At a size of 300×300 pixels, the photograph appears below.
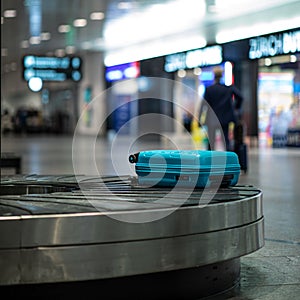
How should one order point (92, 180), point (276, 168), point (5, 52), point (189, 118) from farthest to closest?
point (5, 52)
point (189, 118)
point (276, 168)
point (92, 180)

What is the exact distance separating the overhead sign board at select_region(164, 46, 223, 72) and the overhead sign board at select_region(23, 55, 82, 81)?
3.37 meters

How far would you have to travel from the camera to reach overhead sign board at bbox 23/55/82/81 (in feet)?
66.2

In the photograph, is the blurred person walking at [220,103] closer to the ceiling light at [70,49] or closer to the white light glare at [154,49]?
the white light glare at [154,49]

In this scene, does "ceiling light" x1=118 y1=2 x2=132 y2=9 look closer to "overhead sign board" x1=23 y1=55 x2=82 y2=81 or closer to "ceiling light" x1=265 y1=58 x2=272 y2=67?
"overhead sign board" x1=23 y1=55 x2=82 y2=81

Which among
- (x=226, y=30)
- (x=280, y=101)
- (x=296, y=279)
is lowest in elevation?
(x=296, y=279)

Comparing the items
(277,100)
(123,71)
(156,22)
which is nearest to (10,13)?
(156,22)

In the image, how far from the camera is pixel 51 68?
20.5 meters

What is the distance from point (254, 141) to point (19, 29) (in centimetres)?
970

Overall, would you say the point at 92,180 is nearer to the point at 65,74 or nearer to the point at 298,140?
the point at 65,74

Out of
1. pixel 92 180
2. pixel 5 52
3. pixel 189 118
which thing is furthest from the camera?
pixel 5 52

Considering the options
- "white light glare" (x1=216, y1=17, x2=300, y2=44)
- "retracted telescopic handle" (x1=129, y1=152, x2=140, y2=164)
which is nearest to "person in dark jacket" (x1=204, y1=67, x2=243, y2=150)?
"white light glare" (x1=216, y1=17, x2=300, y2=44)

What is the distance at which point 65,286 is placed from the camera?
3.34 meters

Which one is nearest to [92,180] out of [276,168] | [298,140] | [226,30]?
[276,168]

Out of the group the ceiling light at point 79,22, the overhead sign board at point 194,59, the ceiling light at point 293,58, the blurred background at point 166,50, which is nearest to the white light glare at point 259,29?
the blurred background at point 166,50
